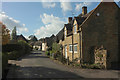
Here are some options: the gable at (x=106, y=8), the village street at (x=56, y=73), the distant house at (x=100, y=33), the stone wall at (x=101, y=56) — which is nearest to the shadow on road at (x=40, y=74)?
the village street at (x=56, y=73)

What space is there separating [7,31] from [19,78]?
1493 cm

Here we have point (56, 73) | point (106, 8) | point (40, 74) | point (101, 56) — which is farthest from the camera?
point (106, 8)

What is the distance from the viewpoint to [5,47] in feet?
89.2

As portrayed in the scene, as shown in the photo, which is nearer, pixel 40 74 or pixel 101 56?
pixel 40 74

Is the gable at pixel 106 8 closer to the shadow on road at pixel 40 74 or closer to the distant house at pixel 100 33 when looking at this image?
the distant house at pixel 100 33

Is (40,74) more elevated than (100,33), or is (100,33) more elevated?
(100,33)

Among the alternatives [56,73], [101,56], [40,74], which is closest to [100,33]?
[101,56]

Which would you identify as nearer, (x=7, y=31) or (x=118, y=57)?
(x=118, y=57)

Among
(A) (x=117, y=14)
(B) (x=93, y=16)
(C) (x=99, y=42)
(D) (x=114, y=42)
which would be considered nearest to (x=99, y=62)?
(C) (x=99, y=42)

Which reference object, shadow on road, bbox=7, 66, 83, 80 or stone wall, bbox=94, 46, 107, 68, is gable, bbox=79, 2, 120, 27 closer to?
stone wall, bbox=94, 46, 107, 68

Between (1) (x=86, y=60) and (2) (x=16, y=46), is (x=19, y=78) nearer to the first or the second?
(1) (x=86, y=60)

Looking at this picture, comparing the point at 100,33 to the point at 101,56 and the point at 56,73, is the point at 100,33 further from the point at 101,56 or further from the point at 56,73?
the point at 56,73

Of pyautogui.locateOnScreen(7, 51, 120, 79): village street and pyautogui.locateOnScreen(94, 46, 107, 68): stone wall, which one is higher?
pyautogui.locateOnScreen(94, 46, 107, 68): stone wall

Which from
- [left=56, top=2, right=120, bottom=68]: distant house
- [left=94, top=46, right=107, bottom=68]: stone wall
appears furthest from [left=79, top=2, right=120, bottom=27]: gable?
[left=94, top=46, right=107, bottom=68]: stone wall
